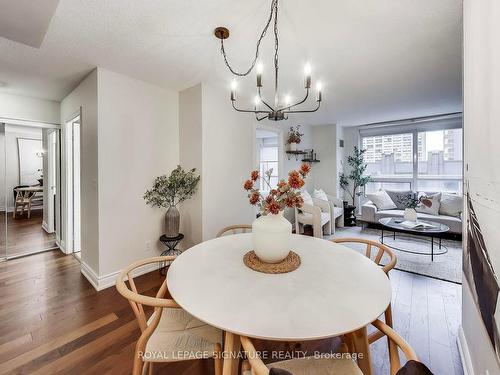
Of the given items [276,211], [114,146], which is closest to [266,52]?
[276,211]

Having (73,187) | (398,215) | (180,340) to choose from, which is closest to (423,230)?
(398,215)

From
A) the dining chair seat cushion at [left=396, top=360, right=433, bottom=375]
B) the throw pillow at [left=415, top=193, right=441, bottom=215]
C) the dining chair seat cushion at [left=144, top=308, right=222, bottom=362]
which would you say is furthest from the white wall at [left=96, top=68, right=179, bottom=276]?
the throw pillow at [left=415, top=193, right=441, bottom=215]

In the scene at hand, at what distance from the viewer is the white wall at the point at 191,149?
2916mm

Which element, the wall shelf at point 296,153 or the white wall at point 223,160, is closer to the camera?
the white wall at point 223,160

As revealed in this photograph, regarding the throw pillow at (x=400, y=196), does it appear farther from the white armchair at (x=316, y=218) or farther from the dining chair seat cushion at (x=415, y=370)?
the dining chair seat cushion at (x=415, y=370)

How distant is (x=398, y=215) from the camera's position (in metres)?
4.41

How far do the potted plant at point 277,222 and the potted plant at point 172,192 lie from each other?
1.71 meters

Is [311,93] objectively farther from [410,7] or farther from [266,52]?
[410,7]

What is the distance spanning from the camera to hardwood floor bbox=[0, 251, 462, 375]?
5.03 ft

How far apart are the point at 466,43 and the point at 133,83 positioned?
3069mm

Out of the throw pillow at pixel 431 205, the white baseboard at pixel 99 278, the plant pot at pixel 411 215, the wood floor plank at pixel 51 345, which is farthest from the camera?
the throw pillow at pixel 431 205

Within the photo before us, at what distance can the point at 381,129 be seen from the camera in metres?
5.54

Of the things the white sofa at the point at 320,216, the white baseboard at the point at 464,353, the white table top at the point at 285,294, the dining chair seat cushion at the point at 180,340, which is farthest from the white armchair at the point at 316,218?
the dining chair seat cushion at the point at 180,340

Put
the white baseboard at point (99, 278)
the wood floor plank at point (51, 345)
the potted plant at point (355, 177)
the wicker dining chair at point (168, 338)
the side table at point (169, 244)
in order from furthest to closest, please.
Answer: the potted plant at point (355, 177) → the side table at point (169, 244) → the white baseboard at point (99, 278) → the wood floor plank at point (51, 345) → the wicker dining chair at point (168, 338)
